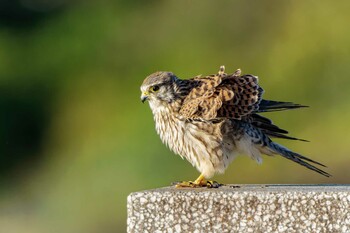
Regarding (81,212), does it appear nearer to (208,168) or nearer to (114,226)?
(114,226)

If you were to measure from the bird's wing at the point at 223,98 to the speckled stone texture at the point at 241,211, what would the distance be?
132 cm

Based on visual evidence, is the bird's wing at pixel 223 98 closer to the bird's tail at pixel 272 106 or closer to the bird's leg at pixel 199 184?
the bird's tail at pixel 272 106

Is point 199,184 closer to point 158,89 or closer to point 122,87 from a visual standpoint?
point 158,89

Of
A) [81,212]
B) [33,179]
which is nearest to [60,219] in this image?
[81,212]

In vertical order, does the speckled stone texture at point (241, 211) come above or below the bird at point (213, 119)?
below

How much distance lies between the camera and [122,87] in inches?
535

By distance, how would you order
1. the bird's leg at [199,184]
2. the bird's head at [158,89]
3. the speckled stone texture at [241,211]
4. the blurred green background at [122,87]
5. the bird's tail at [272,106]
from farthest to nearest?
the blurred green background at [122,87]
the bird's head at [158,89]
the bird's tail at [272,106]
the bird's leg at [199,184]
the speckled stone texture at [241,211]

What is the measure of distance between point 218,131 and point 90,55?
9.15 meters

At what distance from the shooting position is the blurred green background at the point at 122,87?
12.2m

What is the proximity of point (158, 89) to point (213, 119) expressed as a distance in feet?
1.26

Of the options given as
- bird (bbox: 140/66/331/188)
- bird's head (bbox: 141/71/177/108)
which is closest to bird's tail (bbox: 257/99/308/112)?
bird (bbox: 140/66/331/188)

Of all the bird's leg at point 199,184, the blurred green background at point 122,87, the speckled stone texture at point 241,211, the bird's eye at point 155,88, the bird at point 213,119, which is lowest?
the speckled stone texture at point 241,211

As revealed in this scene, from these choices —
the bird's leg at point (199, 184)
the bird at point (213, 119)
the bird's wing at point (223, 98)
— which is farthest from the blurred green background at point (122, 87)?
the bird's leg at point (199, 184)

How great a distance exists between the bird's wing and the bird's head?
97 millimetres
